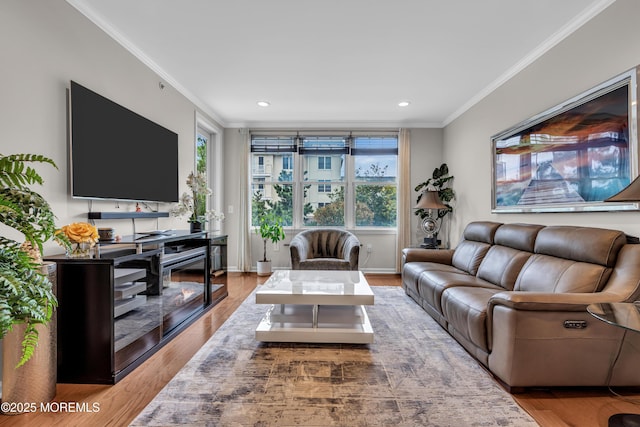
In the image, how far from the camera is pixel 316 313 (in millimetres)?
2459

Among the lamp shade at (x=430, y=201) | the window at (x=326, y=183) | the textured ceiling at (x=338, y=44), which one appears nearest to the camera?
→ the textured ceiling at (x=338, y=44)

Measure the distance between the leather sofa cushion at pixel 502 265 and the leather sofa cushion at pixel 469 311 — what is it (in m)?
0.21

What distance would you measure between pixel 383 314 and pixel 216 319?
5.45ft

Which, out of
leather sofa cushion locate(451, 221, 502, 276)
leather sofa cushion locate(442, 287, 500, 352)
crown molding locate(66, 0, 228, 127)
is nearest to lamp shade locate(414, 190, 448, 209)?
leather sofa cushion locate(451, 221, 502, 276)

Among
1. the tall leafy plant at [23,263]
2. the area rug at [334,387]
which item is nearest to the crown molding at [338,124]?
the area rug at [334,387]

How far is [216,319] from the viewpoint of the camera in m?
3.06

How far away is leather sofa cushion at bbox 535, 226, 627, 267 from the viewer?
1.95 metres

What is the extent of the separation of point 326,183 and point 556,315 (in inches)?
155

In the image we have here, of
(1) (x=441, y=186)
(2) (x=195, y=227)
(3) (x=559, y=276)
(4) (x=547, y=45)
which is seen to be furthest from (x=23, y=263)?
(1) (x=441, y=186)

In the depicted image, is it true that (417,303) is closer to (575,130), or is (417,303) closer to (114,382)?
(575,130)

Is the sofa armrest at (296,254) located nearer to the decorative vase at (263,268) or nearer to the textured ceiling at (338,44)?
the decorative vase at (263,268)

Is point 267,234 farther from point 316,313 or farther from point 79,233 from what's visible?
point 79,233

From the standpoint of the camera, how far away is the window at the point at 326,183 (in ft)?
17.4

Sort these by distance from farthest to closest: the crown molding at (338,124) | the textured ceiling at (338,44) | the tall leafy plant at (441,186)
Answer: the crown molding at (338,124)
the tall leafy plant at (441,186)
the textured ceiling at (338,44)
